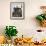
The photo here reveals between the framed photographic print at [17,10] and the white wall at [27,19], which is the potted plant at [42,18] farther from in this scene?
the framed photographic print at [17,10]

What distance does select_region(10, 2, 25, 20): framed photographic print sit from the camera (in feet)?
9.98

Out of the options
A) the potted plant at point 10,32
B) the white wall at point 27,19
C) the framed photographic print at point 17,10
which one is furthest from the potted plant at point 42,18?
the potted plant at point 10,32

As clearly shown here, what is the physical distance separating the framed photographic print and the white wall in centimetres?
5

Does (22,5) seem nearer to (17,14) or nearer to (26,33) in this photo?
(17,14)

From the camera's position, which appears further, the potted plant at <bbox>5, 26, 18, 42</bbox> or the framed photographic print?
the framed photographic print

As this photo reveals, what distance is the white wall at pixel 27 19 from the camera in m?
3.04

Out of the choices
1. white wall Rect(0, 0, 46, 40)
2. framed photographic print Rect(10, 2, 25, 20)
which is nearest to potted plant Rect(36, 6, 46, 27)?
white wall Rect(0, 0, 46, 40)

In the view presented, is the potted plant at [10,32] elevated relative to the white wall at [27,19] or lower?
lower

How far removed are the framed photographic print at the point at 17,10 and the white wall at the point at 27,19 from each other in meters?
0.05

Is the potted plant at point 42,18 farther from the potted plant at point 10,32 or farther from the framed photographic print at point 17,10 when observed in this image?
the potted plant at point 10,32

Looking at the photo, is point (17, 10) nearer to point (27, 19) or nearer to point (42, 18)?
point (27, 19)

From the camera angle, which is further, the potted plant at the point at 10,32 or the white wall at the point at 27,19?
the white wall at the point at 27,19

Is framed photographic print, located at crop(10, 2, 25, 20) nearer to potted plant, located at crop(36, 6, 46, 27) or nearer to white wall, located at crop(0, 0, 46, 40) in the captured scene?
white wall, located at crop(0, 0, 46, 40)

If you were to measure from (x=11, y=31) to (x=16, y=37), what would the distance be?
210mm
